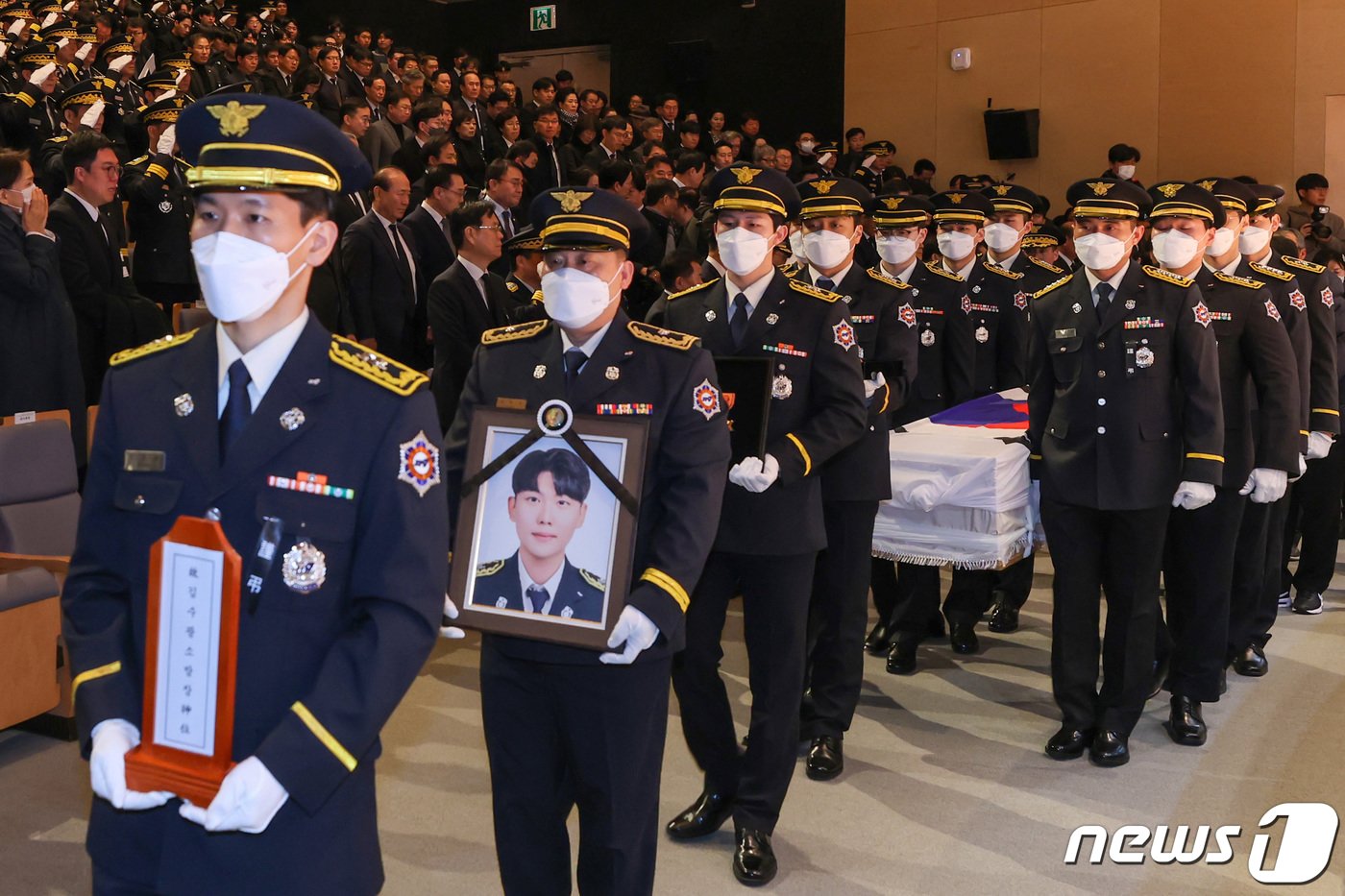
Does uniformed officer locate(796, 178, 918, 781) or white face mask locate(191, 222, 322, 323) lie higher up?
white face mask locate(191, 222, 322, 323)

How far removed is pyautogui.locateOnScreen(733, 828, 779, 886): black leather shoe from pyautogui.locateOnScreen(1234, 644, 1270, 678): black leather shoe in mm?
2629

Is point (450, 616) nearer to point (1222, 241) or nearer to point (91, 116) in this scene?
point (1222, 241)

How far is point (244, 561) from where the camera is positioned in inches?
65.2

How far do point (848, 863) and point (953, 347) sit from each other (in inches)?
107

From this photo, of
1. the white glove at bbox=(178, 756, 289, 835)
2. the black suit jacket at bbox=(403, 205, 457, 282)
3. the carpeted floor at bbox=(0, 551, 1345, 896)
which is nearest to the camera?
the white glove at bbox=(178, 756, 289, 835)

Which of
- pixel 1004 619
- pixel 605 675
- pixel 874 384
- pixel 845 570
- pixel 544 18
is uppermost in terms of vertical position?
pixel 544 18

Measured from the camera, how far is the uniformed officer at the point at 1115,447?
13.1 feet

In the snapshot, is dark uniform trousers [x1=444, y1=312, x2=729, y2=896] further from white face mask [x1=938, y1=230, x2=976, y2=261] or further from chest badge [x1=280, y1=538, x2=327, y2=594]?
white face mask [x1=938, y1=230, x2=976, y2=261]

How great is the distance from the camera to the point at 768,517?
3.28 m

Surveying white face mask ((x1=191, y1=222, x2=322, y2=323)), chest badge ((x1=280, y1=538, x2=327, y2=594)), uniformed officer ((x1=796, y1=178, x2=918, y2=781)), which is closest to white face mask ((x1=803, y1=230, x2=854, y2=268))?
uniformed officer ((x1=796, y1=178, x2=918, y2=781))

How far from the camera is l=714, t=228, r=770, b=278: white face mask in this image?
133 inches

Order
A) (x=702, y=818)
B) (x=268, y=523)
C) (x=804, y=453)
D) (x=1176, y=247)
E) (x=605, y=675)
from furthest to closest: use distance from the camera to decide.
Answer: (x=1176, y=247)
(x=702, y=818)
(x=804, y=453)
(x=605, y=675)
(x=268, y=523)

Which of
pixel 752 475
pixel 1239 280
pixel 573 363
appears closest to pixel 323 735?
pixel 573 363

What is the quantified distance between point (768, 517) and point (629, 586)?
38.7 inches
